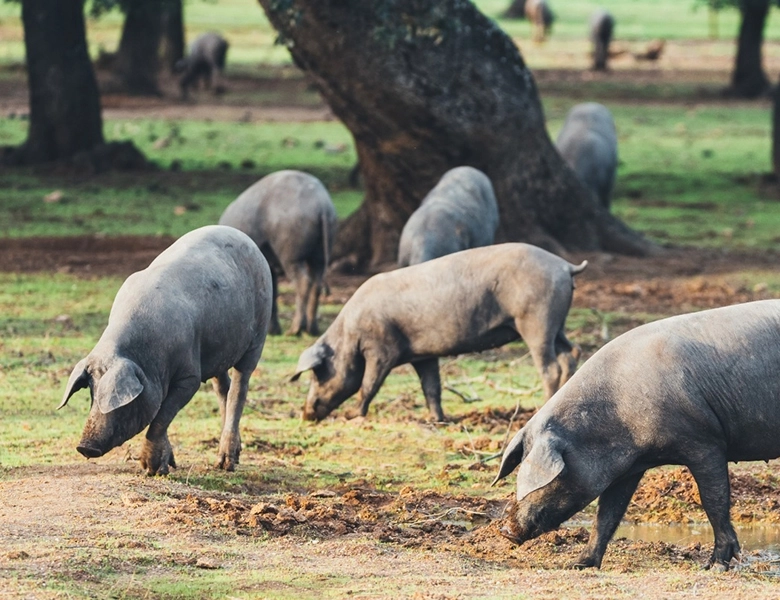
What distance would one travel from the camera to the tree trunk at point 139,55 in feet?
104

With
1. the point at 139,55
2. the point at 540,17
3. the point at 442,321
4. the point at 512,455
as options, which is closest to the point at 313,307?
the point at 442,321

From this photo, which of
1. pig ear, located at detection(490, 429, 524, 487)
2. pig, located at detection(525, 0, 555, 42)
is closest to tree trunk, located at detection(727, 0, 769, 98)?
pig, located at detection(525, 0, 555, 42)

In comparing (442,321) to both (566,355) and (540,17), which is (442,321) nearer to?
(566,355)

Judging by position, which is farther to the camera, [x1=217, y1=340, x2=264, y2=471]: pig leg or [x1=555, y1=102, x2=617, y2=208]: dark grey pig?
[x1=555, y1=102, x2=617, y2=208]: dark grey pig

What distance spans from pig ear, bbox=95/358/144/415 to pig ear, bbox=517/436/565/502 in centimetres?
187

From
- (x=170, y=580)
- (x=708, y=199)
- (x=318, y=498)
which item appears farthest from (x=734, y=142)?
(x=170, y=580)

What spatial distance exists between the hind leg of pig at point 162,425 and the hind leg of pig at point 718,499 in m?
2.59

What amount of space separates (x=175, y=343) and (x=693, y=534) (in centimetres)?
287

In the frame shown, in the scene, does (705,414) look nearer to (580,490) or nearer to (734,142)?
(580,490)

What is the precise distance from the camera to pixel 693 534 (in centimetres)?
814

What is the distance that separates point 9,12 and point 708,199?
118ft

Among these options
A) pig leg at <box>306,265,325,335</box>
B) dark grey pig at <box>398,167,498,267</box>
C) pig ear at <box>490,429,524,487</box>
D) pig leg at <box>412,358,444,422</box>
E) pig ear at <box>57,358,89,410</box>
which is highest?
pig ear at <box>57,358,89,410</box>

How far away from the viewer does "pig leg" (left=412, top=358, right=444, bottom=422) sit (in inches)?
409

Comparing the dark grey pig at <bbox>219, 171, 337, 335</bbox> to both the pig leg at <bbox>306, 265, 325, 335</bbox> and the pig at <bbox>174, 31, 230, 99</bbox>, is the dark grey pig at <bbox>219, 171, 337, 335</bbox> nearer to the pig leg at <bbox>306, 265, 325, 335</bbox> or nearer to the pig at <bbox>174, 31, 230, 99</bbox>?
the pig leg at <bbox>306, 265, 325, 335</bbox>
